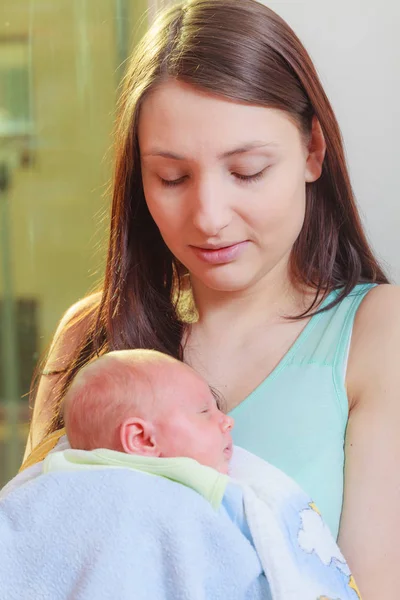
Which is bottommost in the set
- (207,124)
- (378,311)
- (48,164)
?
(378,311)

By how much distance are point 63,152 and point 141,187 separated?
129cm

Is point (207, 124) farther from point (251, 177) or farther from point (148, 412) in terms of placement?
point (148, 412)

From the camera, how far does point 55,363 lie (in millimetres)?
1840

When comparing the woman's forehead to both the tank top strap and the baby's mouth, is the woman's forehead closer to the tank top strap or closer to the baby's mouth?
the tank top strap

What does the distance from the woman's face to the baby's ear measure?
0.34m

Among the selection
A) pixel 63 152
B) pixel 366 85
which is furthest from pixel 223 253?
pixel 63 152

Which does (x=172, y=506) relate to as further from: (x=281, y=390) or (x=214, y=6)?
(x=214, y=6)

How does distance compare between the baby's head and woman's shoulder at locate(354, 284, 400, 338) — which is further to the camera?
woman's shoulder at locate(354, 284, 400, 338)

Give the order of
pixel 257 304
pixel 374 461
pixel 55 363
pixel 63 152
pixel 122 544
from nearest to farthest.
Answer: pixel 122 544 < pixel 374 461 < pixel 257 304 < pixel 55 363 < pixel 63 152

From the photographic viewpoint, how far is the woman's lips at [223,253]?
1.49 m

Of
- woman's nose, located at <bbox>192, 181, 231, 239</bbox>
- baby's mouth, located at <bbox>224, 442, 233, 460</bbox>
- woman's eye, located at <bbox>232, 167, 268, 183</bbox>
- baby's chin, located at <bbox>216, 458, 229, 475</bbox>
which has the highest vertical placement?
woman's eye, located at <bbox>232, 167, 268, 183</bbox>

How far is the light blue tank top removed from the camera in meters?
1.41

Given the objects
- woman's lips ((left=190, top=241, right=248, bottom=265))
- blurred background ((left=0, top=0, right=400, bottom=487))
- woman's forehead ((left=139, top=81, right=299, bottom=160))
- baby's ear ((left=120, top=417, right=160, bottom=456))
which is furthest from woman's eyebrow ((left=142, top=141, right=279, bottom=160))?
blurred background ((left=0, top=0, right=400, bottom=487))

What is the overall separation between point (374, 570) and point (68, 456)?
46cm
